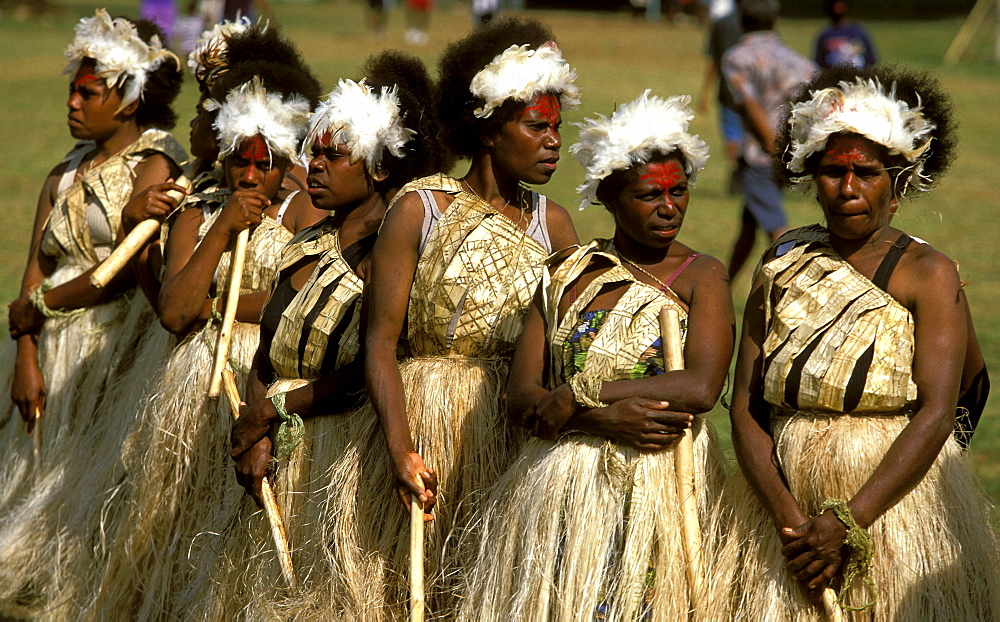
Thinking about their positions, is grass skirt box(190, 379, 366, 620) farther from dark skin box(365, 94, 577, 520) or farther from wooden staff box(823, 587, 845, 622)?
wooden staff box(823, 587, 845, 622)

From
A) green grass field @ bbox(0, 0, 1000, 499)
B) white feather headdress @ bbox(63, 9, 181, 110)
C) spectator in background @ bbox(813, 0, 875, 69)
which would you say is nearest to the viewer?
white feather headdress @ bbox(63, 9, 181, 110)

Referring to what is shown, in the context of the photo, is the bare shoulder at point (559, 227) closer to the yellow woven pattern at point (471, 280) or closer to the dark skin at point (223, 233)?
the yellow woven pattern at point (471, 280)

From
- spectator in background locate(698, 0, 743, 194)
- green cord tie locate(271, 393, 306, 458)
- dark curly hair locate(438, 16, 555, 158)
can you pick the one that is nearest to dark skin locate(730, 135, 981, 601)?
dark curly hair locate(438, 16, 555, 158)

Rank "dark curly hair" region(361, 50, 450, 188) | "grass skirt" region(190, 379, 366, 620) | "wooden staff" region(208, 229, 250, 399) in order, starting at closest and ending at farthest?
1. "grass skirt" region(190, 379, 366, 620)
2. "dark curly hair" region(361, 50, 450, 188)
3. "wooden staff" region(208, 229, 250, 399)

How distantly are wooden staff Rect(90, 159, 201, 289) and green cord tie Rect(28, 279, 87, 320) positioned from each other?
0.59m

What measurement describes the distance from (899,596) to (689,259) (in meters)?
0.94

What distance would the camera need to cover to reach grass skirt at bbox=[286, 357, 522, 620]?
3420 mm

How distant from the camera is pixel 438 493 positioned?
3459mm

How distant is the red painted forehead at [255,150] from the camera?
4109mm

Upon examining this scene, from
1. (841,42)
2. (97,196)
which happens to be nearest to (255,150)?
(97,196)

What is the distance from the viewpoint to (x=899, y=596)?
290 centimetres

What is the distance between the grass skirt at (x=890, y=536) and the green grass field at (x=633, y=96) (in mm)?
656

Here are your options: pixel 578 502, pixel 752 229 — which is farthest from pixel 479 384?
pixel 752 229

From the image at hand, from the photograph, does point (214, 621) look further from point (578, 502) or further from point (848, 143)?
point (848, 143)
